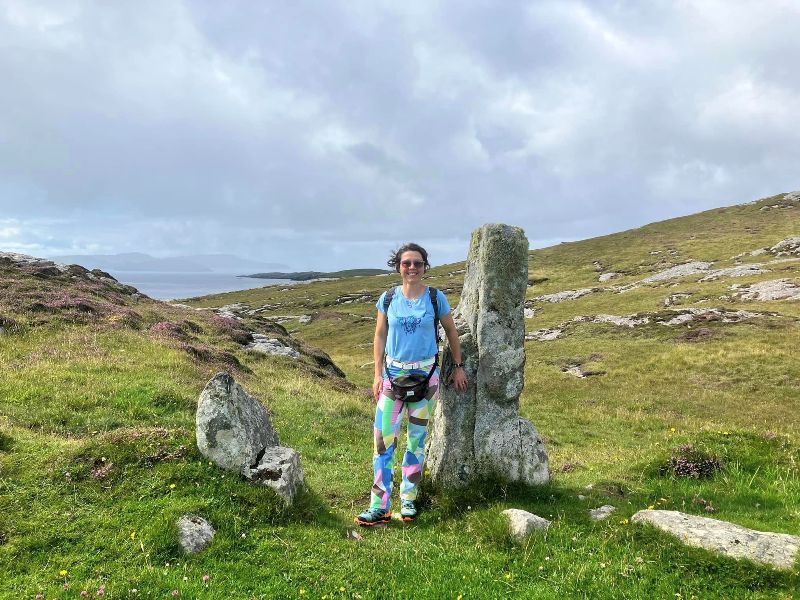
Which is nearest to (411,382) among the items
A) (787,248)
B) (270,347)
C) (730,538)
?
(730,538)

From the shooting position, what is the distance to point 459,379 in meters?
10.9

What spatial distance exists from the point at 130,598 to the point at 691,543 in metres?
8.44

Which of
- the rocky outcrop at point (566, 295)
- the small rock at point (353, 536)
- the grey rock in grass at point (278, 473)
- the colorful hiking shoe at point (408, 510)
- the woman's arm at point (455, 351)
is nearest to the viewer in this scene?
the small rock at point (353, 536)

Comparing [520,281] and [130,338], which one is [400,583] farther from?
[130,338]

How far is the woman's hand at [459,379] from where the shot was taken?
10.9 meters

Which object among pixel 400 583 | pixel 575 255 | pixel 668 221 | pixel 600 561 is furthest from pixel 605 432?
pixel 668 221

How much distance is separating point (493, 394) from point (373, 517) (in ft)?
12.2

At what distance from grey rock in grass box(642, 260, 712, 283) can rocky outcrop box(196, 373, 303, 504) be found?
291 feet

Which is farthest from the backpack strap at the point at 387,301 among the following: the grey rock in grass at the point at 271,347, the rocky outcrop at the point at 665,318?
the rocky outcrop at the point at 665,318

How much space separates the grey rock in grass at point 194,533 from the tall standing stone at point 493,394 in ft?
16.2

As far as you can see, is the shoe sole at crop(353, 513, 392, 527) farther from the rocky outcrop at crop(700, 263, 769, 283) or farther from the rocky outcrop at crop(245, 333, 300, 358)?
the rocky outcrop at crop(700, 263, 769, 283)

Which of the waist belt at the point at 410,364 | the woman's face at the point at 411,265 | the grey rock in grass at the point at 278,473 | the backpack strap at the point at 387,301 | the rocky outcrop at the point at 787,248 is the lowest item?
the grey rock in grass at the point at 278,473

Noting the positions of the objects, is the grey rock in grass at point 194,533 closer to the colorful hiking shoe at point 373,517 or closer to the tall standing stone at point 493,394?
the colorful hiking shoe at point 373,517

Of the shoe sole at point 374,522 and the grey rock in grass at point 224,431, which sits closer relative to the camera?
the shoe sole at point 374,522
